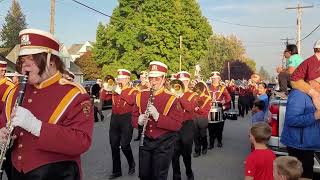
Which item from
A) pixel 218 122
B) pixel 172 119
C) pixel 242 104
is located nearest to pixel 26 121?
pixel 172 119

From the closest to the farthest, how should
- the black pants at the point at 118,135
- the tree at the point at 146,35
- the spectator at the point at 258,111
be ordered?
the black pants at the point at 118,135 < the spectator at the point at 258,111 < the tree at the point at 146,35

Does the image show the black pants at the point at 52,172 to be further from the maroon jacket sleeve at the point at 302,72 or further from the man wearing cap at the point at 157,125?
the man wearing cap at the point at 157,125

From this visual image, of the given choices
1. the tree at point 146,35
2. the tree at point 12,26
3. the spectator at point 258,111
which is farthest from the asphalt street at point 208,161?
the tree at point 12,26

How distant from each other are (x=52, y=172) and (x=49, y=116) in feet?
1.28

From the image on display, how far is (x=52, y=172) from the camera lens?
3619 mm

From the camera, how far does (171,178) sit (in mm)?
9125

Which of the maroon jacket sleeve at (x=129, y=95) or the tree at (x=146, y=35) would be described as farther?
the tree at (x=146, y=35)

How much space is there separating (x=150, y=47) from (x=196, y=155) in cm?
3793

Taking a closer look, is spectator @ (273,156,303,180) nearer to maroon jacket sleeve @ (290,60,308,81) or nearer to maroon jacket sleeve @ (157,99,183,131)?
maroon jacket sleeve @ (290,60,308,81)

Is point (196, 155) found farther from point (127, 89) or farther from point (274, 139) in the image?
point (274, 139)

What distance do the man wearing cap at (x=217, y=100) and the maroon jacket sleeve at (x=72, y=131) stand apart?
384 inches

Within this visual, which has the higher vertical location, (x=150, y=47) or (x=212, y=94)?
(x=150, y=47)

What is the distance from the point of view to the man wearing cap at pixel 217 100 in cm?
1334

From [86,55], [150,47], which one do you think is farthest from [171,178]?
[86,55]
